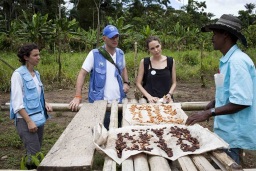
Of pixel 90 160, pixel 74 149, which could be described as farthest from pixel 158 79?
pixel 90 160

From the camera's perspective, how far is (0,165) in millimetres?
4758

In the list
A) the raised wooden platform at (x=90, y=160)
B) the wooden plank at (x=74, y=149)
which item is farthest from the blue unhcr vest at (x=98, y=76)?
the raised wooden platform at (x=90, y=160)

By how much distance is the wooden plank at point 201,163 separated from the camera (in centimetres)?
186

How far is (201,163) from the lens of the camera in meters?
1.96

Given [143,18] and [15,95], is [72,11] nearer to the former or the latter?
[143,18]

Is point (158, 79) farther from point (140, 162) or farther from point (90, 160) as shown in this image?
point (90, 160)

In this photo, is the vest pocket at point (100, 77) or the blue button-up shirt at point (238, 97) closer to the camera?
the blue button-up shirt at point (238, 97)

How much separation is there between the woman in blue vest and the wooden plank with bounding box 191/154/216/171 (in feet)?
6.32

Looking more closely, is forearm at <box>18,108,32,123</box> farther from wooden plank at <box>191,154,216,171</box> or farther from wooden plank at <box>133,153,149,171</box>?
wooden plank at <box>191,154,216,171</box>

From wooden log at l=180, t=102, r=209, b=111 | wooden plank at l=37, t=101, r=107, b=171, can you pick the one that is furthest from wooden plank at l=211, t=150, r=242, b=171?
wooden log at l=180, t=102, r=209, b=111

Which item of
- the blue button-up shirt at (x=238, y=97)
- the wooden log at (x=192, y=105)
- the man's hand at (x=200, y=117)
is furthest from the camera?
the wooden log at (x=192, y=105)

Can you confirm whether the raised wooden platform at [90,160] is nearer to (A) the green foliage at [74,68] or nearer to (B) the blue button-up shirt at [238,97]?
(B) the blue button-up shirt at [238,97]

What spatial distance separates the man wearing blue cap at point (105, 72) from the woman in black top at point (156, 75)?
1.15 ft

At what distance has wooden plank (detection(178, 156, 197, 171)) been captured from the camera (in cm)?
189
